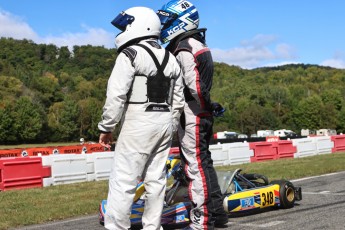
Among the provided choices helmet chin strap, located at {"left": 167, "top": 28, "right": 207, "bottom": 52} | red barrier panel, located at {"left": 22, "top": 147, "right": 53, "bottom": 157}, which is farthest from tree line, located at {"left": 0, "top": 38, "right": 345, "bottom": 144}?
helmet chin strap, located at {"left": 167, "top": 28, "right": 207, "bottom": 52}

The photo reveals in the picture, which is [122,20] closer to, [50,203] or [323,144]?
[50,203]

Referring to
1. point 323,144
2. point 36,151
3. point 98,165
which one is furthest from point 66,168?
point 36,151

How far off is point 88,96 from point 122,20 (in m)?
98.7

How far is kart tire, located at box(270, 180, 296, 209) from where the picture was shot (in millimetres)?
5781

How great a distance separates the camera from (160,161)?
A: 370 cm

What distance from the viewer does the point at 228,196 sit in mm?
5246

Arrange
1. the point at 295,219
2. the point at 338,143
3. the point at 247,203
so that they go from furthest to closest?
the point at 338,143 < the point at 247,203 < the point at 295,219

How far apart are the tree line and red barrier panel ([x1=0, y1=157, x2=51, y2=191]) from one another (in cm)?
6856

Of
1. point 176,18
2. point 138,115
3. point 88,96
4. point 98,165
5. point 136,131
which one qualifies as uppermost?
point 88,96

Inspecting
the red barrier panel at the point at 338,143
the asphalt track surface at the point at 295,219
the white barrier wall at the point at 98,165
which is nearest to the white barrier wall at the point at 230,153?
the white barrier wall at the point at 98,165

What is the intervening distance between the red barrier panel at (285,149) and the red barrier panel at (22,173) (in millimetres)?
9711

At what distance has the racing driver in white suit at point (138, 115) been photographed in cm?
346

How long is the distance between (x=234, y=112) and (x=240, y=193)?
8924cm

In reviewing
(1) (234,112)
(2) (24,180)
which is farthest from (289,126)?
→ (2) (24,180)
